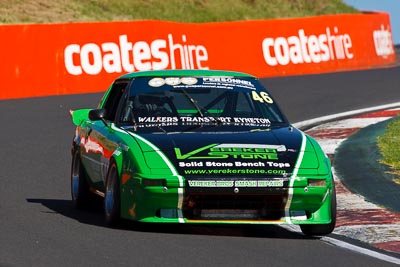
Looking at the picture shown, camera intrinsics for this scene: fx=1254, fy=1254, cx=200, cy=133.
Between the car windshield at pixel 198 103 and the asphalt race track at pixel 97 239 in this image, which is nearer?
the asphalt race track at pixel 97 239

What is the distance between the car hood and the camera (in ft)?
29.5

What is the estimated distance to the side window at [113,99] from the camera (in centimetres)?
1079

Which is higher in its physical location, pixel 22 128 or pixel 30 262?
pixel 22 128

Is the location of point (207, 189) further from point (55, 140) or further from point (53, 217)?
point (55, 140)

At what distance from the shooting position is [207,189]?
8.88 metres

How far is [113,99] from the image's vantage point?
36.2ft

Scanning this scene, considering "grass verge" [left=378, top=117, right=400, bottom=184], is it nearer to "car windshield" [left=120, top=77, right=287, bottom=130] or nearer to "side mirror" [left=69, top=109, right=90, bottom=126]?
"car windshield" [left=120, top=77, right=287, bottom=130]

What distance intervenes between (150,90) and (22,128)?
8.42 m

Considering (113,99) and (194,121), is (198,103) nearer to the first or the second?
(194,121)

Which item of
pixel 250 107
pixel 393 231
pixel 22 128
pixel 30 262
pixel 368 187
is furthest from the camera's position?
pixel 22 128

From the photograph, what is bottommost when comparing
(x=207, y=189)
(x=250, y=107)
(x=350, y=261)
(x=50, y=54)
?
(x=350, y=261)

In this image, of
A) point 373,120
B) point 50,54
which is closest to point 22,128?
point 373,120

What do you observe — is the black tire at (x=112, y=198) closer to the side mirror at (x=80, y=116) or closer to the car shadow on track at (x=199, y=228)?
the car shadow on track at (x=199, y=228)

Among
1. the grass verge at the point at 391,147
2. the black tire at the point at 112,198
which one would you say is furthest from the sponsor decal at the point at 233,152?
the grass verge at the point at 391,147
